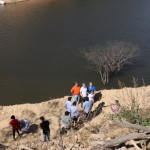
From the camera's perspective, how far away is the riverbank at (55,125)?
12.1m

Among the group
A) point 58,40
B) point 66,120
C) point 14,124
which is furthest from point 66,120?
point 58,40

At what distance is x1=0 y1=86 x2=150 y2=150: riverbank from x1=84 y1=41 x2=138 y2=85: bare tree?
587 cm

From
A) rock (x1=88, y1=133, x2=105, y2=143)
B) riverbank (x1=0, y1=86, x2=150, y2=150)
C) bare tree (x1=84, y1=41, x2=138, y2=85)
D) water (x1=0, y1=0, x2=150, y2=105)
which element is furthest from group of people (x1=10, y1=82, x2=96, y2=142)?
bare tree (x1=84, y1=41, x2=138, y2=85)

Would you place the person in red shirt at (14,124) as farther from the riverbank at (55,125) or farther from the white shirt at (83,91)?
the white shirt at (83,91)

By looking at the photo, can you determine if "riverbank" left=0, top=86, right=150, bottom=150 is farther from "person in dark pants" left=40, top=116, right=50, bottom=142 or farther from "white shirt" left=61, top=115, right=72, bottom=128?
"white shirt" left=61, top=115, right=72, bottom=128

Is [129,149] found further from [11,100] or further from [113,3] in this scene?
[113,3]

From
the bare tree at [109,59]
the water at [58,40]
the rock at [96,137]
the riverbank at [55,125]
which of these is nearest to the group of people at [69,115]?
Answer: the riverbank at [55,125]

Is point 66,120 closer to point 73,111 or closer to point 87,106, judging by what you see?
point 73,111

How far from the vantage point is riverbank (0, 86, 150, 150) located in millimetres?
12141

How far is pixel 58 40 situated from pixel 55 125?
50.9 ft

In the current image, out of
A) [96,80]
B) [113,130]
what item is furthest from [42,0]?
[113,130]

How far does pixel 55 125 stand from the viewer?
16.0 metres

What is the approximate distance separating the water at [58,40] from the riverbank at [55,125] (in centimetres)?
391

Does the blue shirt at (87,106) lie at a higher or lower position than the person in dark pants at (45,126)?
higher
